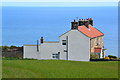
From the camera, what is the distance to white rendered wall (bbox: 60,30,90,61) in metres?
69.8

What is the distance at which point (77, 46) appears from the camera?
2785 inches

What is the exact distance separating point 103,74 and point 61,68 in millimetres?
4640

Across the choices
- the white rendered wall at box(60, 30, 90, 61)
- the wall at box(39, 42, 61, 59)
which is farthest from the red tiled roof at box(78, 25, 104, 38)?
the wall at box(39, 42, 61, 59)

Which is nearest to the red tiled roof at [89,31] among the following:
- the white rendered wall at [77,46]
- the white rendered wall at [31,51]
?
the white rendered wall at [77,46]

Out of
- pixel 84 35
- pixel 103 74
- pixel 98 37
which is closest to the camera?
pixel 103 74

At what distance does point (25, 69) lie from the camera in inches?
1312

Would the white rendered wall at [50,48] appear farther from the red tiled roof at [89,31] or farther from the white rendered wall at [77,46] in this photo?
the red tiled roof at [89,31]

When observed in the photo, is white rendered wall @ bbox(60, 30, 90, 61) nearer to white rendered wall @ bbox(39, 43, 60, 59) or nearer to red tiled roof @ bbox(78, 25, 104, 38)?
white rendered wall @ bbox(39, 43, 60, 59)

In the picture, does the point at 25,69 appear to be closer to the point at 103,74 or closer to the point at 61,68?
the point at 61,68

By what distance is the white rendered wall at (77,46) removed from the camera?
69.8 metres

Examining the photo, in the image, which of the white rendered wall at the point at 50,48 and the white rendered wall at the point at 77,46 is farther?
the white rendered wall at the point at 50,48

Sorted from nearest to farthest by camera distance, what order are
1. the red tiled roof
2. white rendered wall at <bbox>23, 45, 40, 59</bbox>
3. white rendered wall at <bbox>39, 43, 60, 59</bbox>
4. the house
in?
the house, white rendered wall at <bbox>23, 45, 40, 59</bbox>, white rendered wall at <bbox>39, 43, 60, 59</bbox>, the red tiled roof

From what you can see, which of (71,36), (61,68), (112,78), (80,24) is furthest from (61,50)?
(112,78)

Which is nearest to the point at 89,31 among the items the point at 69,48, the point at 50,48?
the point at 69,48
